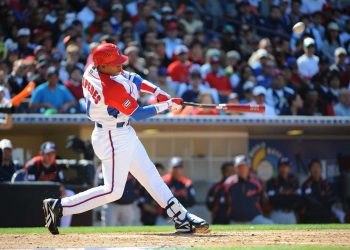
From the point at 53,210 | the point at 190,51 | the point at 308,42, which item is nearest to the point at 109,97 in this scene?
the point at 53,210

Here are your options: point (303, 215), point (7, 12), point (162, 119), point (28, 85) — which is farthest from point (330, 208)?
point (7, 12)

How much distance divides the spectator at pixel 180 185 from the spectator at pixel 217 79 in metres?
2.00

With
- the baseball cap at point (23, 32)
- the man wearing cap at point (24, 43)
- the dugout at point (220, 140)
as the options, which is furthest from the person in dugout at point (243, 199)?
the baseball cap at point (23, 32)

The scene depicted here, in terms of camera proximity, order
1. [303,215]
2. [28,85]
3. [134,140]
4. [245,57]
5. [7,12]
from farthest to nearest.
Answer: [245,57] < [7,12] < [303,215] < [28,85] < [134,140]

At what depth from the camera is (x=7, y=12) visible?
15453 millimetres

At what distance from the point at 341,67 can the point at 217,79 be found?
9.34 ft

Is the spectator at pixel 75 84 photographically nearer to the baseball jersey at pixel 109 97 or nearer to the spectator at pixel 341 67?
the spectator at pixel 341 67

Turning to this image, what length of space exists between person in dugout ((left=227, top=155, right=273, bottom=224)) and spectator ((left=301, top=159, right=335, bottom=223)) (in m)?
1.32

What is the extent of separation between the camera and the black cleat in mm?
8164

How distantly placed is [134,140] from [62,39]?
7.44 metres

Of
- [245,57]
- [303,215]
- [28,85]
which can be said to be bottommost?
[303,215]

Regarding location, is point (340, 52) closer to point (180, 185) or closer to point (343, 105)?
point (343, 105)

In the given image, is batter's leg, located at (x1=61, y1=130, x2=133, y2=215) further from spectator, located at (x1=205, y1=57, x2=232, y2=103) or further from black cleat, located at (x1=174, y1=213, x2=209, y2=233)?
spectator, located at (x1=205, y1=57, x2=232, y2=103)

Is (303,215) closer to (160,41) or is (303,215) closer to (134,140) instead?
(160,41)
